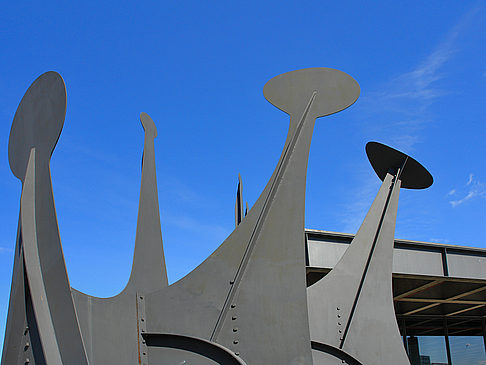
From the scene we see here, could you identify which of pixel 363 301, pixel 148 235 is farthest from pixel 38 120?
pixel 363 301

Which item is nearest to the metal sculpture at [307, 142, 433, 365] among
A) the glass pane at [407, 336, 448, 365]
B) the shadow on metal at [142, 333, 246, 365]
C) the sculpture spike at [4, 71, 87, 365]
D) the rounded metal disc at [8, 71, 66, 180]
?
the shadow on metal at [142, 333, 246, 365]

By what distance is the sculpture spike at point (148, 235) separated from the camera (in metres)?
6.11

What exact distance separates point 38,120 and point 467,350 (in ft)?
63.1

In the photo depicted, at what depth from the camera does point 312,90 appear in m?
7.13

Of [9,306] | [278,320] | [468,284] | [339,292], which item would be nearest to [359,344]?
[339,292]

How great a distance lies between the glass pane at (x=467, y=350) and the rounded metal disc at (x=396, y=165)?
39.5 ft

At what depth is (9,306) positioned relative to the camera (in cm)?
514

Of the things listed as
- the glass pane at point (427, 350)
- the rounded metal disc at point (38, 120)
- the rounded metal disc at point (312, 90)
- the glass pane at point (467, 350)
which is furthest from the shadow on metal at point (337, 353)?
the glass pane at point (467, 350)

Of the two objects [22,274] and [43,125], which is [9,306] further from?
[43,125]

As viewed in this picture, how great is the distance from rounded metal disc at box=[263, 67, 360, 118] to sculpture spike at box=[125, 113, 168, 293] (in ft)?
5.78

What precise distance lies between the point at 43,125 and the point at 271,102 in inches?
119

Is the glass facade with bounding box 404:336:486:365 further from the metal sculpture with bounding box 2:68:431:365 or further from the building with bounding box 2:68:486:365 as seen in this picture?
the metal sculpture with bounding box 2:68:431:365

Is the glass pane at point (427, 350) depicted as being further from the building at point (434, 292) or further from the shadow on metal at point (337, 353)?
the shadow on metal at point (337, 353)

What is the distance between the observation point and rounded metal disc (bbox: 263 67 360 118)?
23.2 ft
